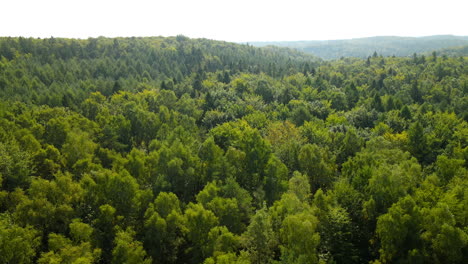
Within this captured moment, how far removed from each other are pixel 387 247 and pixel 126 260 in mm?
34693

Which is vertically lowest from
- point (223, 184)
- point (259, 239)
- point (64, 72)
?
point (223, 184)

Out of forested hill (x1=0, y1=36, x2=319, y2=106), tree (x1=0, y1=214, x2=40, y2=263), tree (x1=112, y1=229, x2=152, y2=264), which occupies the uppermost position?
forested hill (x1=0, y1=36, x2=319, y2=106)

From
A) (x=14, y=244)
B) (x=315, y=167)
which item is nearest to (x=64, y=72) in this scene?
(x=14, y=244)

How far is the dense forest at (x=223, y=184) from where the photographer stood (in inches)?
1678

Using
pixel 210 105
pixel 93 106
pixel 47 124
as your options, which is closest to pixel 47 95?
pixel 93 106

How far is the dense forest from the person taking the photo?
42625mm

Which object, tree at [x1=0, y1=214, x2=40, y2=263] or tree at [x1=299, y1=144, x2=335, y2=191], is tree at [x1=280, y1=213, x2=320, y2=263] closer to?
tree at [x1=299, y1=144, x2=335, y2=191]

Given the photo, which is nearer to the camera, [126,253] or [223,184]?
[126,253]

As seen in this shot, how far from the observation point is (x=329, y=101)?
5157 inches

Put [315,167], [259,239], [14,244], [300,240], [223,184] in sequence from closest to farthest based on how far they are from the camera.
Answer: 1. [14,244]
2. [300,240]
3. [259,239]
4. [223,184]
5. [315,167]

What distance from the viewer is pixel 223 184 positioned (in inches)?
2557

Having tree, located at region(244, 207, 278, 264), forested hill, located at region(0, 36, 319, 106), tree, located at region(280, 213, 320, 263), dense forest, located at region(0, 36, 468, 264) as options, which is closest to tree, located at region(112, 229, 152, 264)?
dense forest, located at region(0, 36, 468, 264)

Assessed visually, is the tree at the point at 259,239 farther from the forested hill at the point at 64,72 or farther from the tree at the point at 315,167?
the forested hill at the point at 64,72

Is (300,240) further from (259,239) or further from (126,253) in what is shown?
(126,253)
